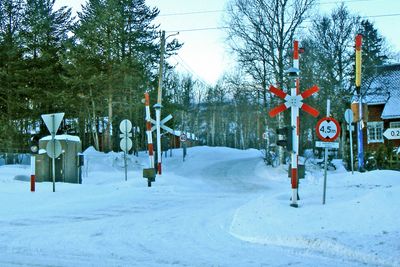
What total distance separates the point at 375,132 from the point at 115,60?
75.4 feet

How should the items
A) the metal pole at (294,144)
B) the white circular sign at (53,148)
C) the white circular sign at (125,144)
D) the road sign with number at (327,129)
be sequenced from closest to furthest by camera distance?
the road sign with number at (327,129) → the metal pole at (294,144) → the white circular sign at (53,148) → the white circular sign at (125,144)

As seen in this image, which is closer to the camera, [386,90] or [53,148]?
[53,148]

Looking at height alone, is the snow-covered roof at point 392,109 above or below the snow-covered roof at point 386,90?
below

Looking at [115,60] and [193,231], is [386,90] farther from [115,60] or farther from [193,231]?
[193,231]

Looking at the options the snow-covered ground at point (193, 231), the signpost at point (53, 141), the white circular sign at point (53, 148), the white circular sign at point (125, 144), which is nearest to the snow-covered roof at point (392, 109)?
the snow-covered ground at point (193, 231)

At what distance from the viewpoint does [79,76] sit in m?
33.7

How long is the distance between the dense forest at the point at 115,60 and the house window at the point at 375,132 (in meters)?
4.04

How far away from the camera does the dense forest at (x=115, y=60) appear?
33.2 meters

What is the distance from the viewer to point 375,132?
138 feet

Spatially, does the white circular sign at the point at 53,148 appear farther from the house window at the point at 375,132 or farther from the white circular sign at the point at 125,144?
the house window at the point at 375,132

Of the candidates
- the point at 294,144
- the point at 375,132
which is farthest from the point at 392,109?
the point at 294,144

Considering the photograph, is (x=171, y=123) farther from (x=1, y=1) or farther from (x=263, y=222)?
(x=263, y=222)

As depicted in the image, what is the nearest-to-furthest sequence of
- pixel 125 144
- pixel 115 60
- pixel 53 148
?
pixel 53 148 < pixel 125 144 < pixel 115 60

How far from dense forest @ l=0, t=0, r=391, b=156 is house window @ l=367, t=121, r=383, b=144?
159 inches
